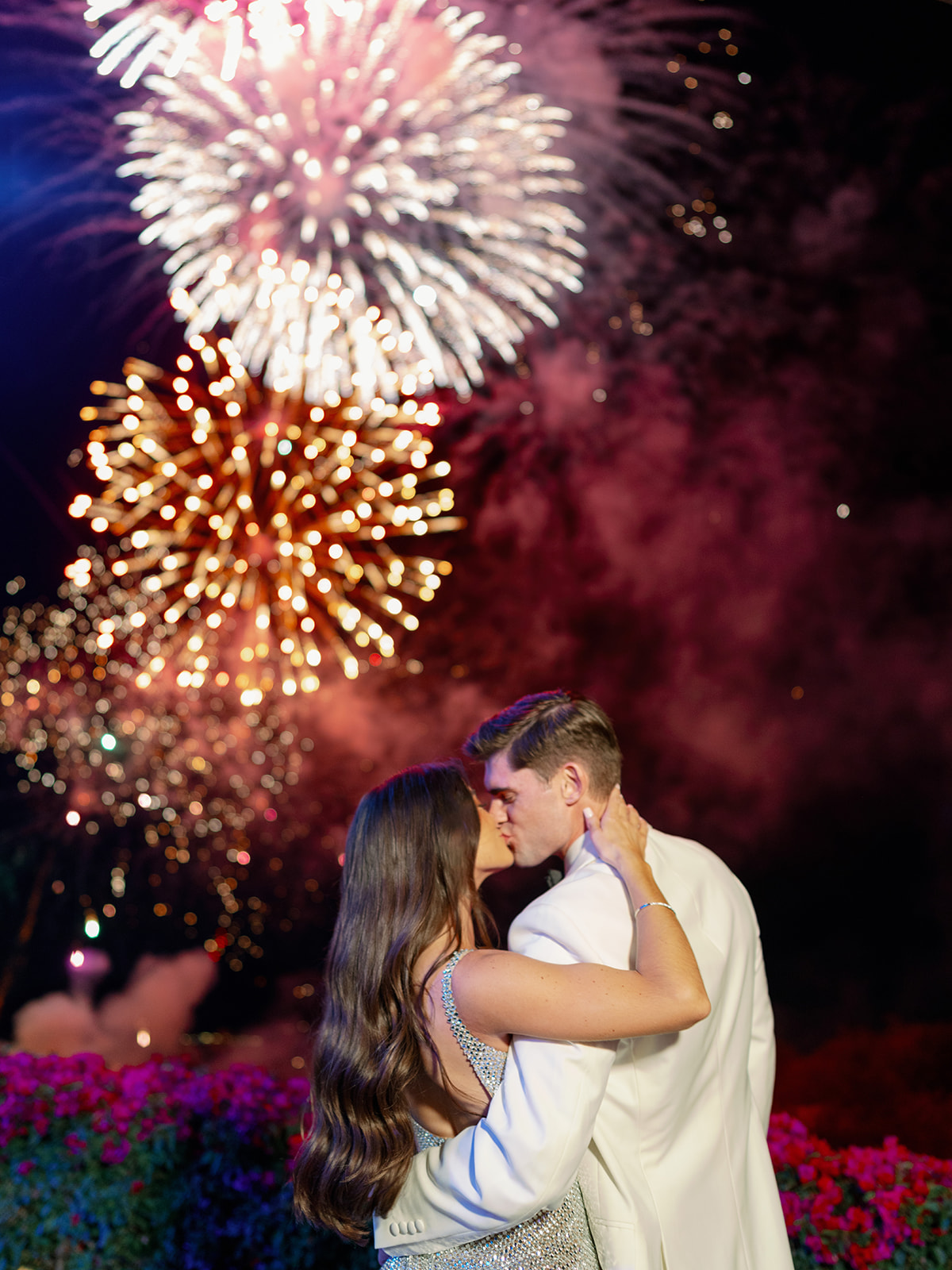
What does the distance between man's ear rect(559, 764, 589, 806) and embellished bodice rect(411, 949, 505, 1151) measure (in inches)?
18.6

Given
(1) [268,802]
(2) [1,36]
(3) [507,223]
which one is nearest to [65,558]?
(1) [268,802]

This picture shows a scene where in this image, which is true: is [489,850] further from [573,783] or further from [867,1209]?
[867,1209]

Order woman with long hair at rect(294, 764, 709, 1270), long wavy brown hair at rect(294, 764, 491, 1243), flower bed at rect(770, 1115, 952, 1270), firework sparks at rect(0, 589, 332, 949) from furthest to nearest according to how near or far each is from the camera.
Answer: firework sparks at rect(0, 589, 332, 949) → flower bed at rect(770, 1115, 952, 1270) → long wavy brown hair at rect(294, 764, 491, 1243) → woman with long hair at rect(294, 764, 709, 1270)

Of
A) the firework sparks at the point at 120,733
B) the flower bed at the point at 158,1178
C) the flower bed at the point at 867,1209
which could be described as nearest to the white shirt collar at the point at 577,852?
the flower bed at the point at 867,1209

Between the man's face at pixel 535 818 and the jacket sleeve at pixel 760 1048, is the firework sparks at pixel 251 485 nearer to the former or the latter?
the man's face at pixel 535 818

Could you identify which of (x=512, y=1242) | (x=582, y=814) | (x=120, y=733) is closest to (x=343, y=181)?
(x=582, y=814)

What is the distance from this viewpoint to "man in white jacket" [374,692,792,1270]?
2180mm

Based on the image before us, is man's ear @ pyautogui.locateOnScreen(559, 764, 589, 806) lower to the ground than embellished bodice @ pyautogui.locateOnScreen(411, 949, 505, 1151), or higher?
higher

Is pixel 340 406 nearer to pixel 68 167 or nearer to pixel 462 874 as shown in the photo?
pixel 68 167

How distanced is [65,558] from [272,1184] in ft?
41.7

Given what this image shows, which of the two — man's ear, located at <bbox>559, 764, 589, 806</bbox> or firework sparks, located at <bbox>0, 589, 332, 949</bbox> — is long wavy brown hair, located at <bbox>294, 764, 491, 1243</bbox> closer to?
man's ear, located at <bbox>559, 764, 589, 806</bbox>

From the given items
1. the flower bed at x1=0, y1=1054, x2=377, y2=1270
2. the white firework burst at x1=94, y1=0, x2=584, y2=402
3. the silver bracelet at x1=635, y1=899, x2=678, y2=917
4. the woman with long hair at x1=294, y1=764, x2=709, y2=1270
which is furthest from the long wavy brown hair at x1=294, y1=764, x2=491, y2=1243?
the white firework burst at x1=94, y1=0, x2=584, y2=402

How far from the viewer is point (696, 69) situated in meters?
9.41

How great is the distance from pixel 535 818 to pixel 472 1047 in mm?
598
